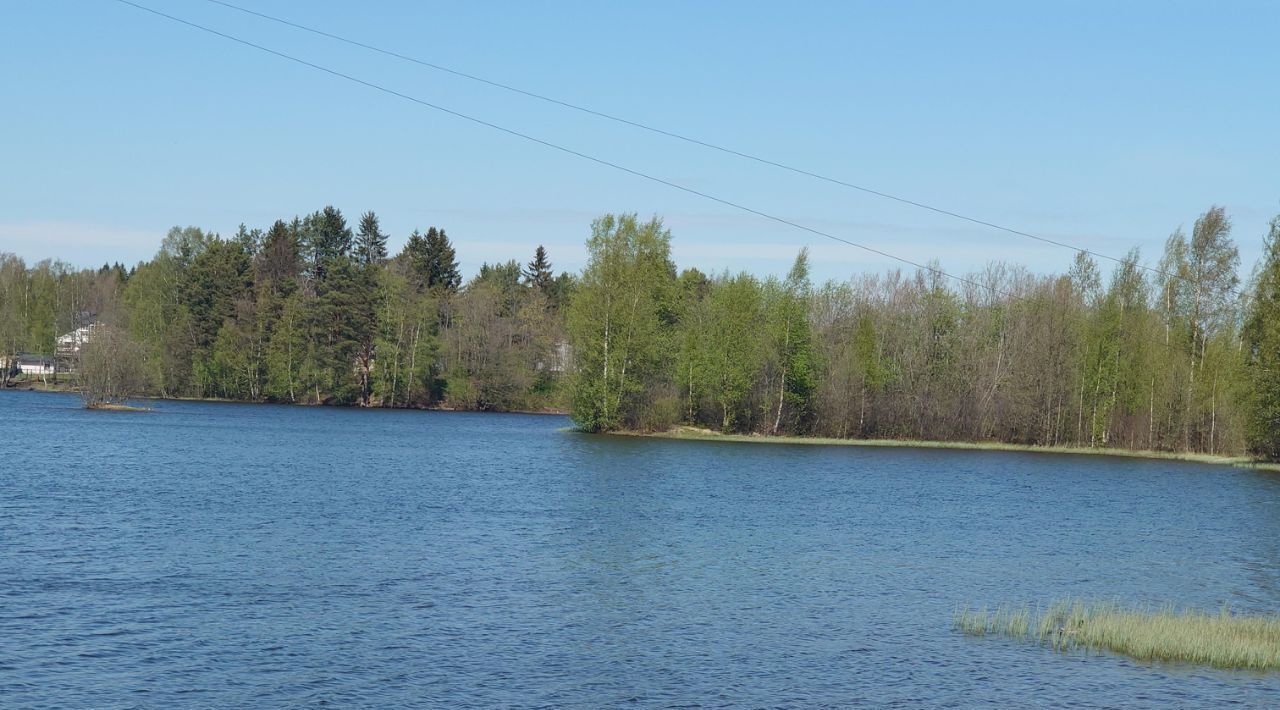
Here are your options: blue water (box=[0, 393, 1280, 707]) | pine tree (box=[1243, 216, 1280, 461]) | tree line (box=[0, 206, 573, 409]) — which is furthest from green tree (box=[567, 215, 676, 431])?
pine tree (box=[1243, 216, 1280, 461])

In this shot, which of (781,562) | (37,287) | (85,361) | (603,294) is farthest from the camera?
(37,287)

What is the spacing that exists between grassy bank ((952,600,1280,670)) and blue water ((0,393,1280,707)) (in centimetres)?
76

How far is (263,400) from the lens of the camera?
138875 mm

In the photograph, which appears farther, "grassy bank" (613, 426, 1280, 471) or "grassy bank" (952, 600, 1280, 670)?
"grassy bank" (613, 426, 1280, 471)

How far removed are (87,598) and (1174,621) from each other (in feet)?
80.4

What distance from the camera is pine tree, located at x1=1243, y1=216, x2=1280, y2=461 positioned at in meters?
76.7

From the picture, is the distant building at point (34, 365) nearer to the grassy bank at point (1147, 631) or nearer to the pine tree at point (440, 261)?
the pine tree at point (440, 261)

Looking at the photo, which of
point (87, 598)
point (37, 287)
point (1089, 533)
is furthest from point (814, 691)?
point (37, 287)

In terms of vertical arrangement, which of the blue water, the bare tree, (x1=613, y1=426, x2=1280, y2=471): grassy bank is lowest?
the blue water

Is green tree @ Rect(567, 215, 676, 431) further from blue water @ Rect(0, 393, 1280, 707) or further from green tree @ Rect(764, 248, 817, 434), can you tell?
blue water @ Rect(0, 393, 1280, 707)

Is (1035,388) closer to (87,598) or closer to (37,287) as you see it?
(87,598)

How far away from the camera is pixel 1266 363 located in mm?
77625

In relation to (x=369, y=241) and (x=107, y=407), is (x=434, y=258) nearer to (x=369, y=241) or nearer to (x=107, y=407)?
(x=369, y=241)

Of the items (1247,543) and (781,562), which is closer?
(781,562)
